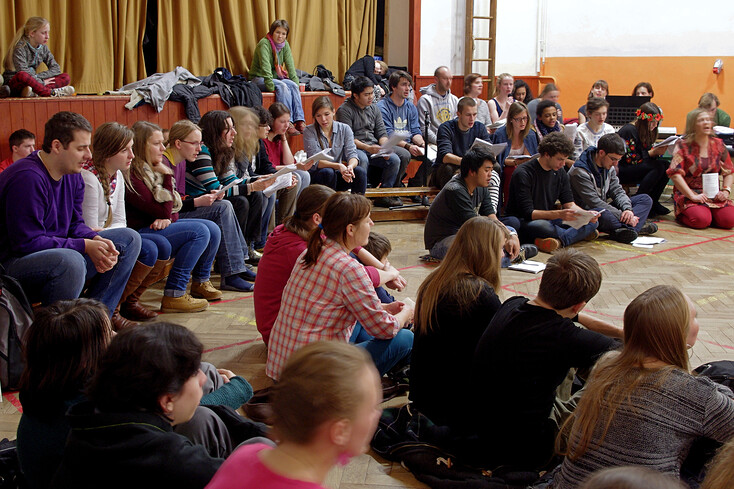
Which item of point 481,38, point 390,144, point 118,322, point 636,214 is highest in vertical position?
point 481,38

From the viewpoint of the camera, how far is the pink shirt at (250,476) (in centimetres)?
133

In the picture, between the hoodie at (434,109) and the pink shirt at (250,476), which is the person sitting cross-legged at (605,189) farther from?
the pink shirt at (250,476)

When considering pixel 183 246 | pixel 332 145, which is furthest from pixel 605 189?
pixel 183 246

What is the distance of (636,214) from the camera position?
261 inches

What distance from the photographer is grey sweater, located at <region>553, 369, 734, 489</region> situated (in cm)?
200

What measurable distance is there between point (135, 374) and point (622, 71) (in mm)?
10859

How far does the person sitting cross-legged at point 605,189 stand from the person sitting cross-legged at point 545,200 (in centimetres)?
24

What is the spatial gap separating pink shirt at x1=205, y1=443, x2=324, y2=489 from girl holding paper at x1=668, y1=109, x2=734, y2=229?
6.43 m

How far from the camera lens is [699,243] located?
20.9 feet

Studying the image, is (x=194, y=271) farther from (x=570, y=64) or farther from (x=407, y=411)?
(x=570, y=64)

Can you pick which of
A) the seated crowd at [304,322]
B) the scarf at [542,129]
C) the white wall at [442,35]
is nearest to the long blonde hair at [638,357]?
the seated crowd at [304,322]

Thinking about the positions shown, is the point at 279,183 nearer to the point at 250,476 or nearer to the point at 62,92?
the point at 62,92

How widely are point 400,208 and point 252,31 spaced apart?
317 centimetres

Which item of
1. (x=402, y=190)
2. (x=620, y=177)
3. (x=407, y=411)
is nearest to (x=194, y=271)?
(x=407, y=411)
